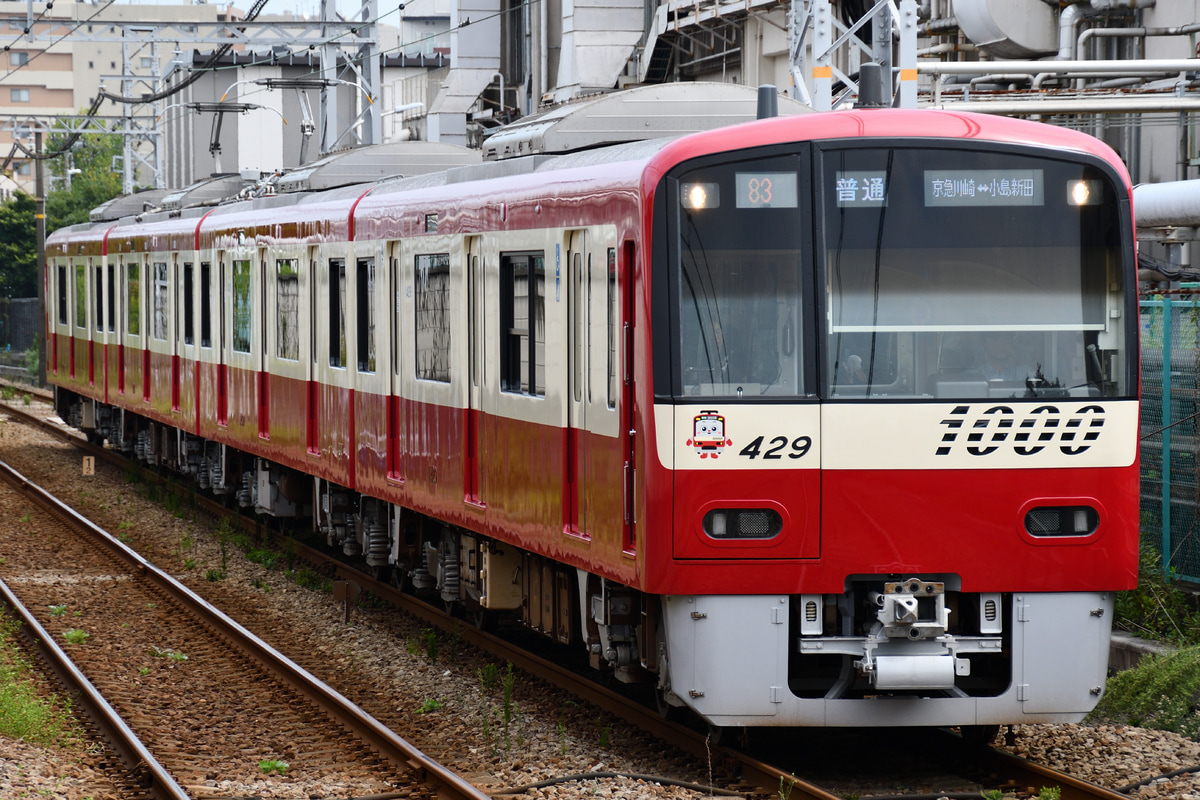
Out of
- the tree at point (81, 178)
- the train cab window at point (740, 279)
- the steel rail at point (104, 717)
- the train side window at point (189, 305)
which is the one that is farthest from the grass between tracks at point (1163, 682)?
the tree at point (81, 178)

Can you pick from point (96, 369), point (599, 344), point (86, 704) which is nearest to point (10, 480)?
point (96, 369)

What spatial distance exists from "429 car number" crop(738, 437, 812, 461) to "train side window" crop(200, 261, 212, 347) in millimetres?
10938

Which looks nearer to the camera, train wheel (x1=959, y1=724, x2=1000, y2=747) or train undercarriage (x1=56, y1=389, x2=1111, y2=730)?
train undercarriage (x1=56, y1=389, x2=1111, y2=730)

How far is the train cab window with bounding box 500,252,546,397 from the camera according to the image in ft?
29.6

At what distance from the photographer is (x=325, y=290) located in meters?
13.4

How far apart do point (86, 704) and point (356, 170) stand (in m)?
6.55

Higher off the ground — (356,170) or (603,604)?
(356,170)

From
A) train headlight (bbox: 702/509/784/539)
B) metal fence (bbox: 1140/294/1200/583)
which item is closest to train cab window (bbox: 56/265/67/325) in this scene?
metal fence (bbox: 1140/294/1200/583)

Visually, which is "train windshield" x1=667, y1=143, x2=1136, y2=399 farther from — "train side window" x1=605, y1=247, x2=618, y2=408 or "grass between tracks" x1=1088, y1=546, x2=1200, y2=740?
"grass between tracks" x1=1088, y1=546, x2=1200, y2=740

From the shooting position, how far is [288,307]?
14.6 metres

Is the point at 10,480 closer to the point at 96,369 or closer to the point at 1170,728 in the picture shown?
the point at 96,369

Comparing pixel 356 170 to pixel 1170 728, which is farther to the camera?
pixel 356 170

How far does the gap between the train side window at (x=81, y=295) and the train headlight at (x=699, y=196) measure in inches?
702

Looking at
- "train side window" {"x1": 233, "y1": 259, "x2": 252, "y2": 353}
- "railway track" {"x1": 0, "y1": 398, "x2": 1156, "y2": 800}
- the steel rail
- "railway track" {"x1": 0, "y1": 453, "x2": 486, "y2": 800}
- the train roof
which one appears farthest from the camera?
"train side window" {"x1": 233, "y1": 259, "x2": 252, "y2": 353}
